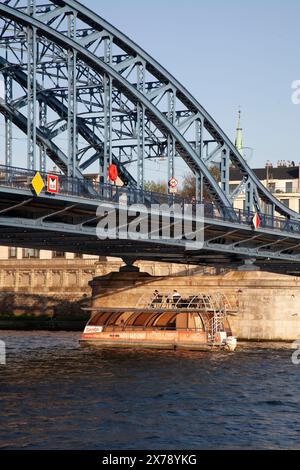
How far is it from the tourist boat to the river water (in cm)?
233

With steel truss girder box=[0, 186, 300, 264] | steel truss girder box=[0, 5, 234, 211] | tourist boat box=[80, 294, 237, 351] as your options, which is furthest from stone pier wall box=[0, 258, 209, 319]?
tourist boat box=[80, 294, 237, 351]

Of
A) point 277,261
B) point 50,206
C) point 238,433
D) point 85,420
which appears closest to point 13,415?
point 85,420

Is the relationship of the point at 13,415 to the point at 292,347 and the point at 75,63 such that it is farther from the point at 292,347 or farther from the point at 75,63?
the point at 292,347

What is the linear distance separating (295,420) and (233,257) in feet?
127

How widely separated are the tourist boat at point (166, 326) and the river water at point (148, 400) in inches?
91.9

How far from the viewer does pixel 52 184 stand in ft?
181

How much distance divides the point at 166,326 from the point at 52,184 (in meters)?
25.3

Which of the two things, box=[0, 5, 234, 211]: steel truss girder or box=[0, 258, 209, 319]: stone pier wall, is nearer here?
box=[0, 5, 234, 211]: steel truss girder

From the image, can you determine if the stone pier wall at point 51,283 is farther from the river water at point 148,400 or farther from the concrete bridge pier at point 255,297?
the river water at point 148,400

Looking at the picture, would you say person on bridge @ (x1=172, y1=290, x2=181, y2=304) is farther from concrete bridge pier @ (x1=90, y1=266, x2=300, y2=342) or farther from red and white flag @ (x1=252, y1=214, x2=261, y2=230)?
red and white flag @ (x1=252, y1=214, x2=261, y2=230)

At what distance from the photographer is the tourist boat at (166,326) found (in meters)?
75.9

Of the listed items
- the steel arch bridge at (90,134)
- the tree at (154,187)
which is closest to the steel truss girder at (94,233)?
the steel arch bridge at (90,134)

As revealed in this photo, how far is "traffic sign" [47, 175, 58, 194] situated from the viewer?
55.0 metres

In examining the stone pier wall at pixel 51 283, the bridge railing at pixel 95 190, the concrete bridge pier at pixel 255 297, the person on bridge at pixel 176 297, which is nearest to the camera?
the bridge railing at pixel 95 190
